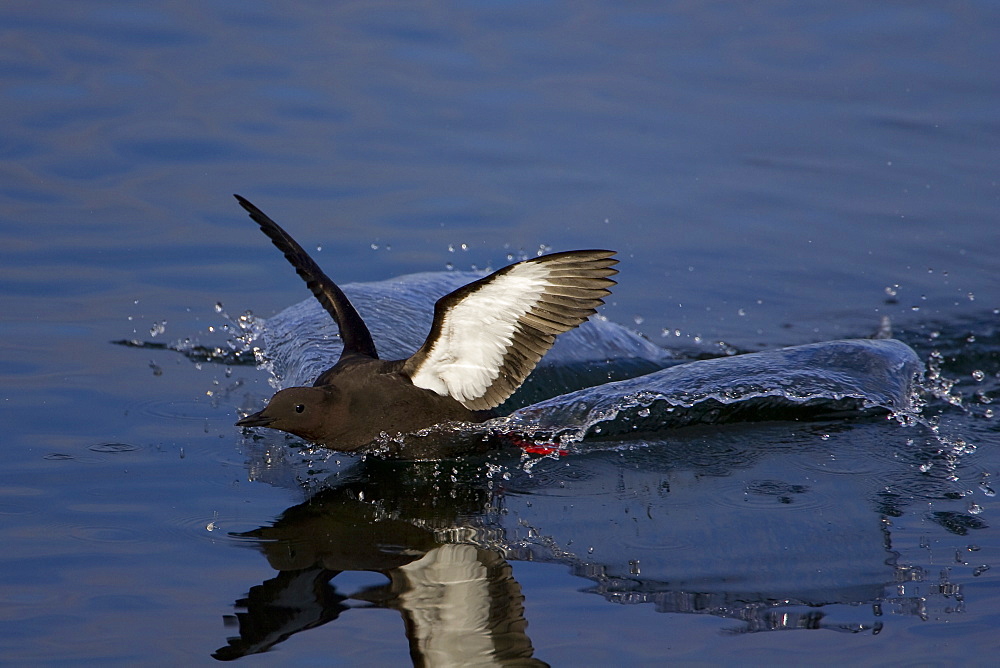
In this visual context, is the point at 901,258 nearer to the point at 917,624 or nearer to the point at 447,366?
the point at 447,366

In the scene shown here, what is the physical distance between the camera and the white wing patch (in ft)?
16.1

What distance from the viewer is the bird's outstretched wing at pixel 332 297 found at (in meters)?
5.70

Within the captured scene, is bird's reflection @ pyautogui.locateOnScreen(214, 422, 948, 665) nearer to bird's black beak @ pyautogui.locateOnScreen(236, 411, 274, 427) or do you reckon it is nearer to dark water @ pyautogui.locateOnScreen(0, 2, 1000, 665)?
dark water @ pyautogui.locateOnScreen(0, 2, 1000, 665)

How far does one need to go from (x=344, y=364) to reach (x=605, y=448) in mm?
1238

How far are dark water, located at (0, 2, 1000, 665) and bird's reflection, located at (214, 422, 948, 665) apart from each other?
2cm

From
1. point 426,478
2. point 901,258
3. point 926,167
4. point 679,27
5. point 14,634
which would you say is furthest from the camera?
point 679,27

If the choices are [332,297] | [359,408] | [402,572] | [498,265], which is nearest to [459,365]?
[359,408]

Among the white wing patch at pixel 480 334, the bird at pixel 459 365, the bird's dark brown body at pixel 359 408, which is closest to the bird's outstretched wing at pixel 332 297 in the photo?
the bird at pixel 459 365

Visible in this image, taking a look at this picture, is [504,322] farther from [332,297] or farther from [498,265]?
[498,265]

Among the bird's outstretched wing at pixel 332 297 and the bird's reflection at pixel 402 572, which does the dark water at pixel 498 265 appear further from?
the bird's outstretched wing at pixel 332 297

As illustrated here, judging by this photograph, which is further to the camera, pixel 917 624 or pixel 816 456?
pixel 816 456

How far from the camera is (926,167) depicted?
910 cm

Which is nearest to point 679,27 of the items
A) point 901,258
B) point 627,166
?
point 627,166

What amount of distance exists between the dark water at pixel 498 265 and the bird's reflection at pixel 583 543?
17 mm
